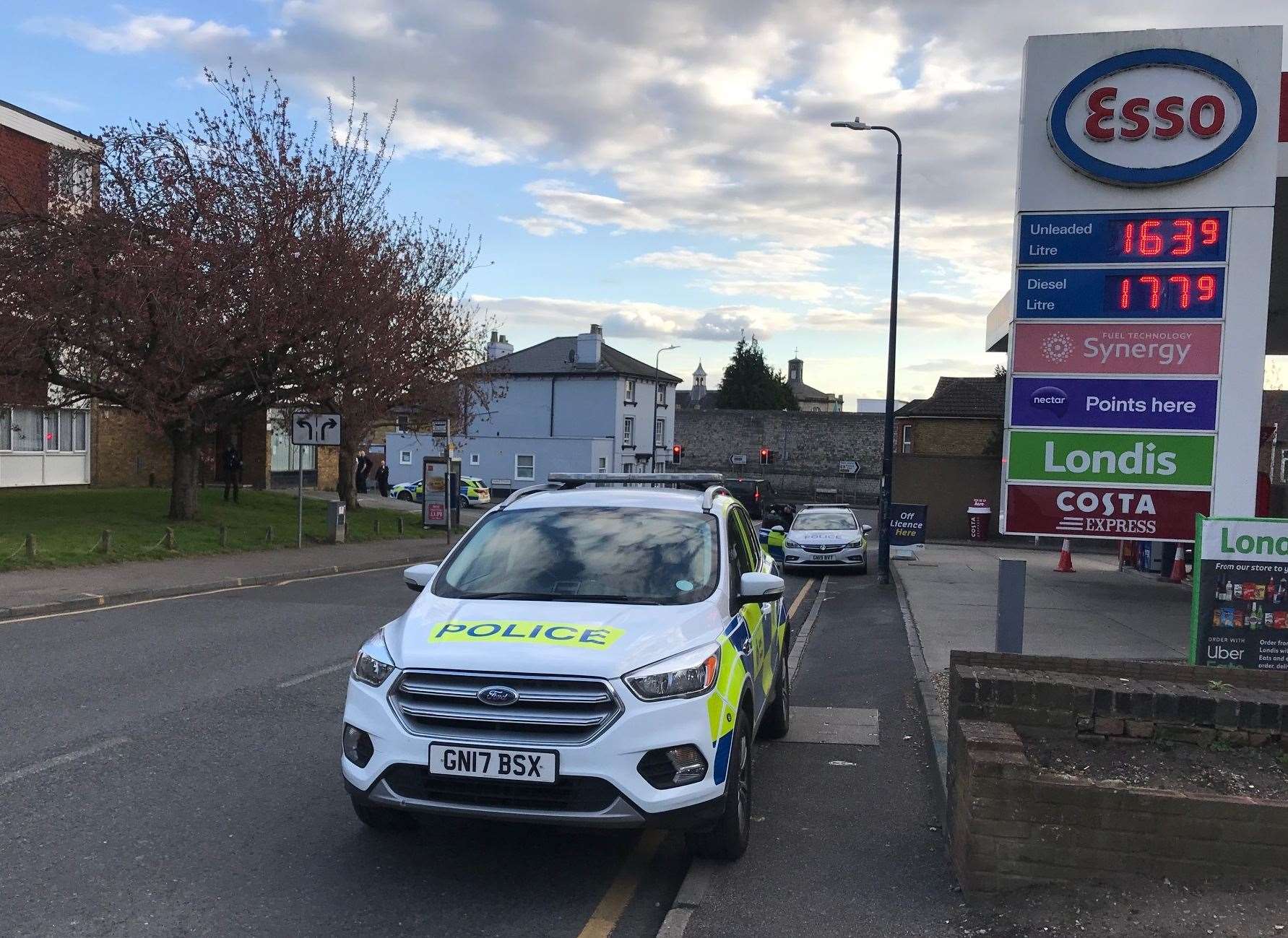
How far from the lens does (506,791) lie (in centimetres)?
464

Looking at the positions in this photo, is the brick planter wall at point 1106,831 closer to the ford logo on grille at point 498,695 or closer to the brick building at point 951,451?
the ford logo on grille at point 498,695

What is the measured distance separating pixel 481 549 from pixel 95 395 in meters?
20.4

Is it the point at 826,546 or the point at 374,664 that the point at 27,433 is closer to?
the point at 826,546

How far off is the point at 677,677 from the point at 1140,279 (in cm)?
1146

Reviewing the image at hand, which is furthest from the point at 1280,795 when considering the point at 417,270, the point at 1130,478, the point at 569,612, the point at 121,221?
the point at 417,270

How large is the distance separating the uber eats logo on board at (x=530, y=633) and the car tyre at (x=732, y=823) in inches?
30.9

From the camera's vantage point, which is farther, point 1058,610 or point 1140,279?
point 1058,610

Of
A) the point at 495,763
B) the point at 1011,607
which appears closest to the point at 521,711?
the point at 495,763

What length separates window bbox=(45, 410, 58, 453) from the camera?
32.9 m

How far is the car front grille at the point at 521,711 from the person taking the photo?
4645 mm

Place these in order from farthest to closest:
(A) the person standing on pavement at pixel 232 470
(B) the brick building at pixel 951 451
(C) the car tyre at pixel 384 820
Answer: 1. (B) the brick building at pixel 951 451
2. (A) the person standing on pavement at pixel 232 470
3. (C) the car tyre at pixel 384 820

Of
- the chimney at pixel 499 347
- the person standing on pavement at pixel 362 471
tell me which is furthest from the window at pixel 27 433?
the chimney at pixel 499 347

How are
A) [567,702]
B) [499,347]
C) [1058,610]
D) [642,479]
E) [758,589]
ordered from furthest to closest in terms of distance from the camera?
1. [499,347]
2. [1058,610]
3. [642,479]
4. [758,589]
5. [567,702]

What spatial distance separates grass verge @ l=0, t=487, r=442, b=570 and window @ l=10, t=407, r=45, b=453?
1.34 metres
